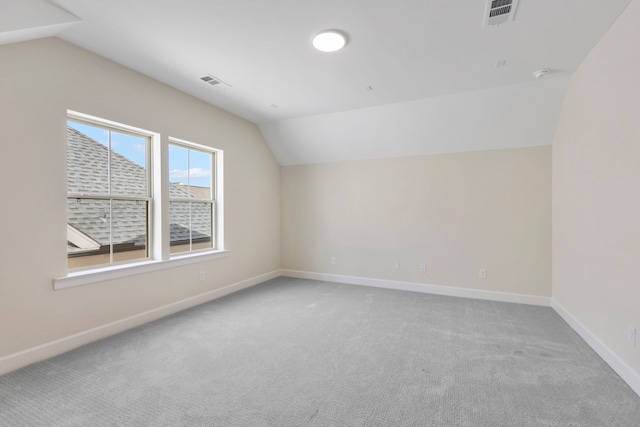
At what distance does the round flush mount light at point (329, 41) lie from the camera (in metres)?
2.40

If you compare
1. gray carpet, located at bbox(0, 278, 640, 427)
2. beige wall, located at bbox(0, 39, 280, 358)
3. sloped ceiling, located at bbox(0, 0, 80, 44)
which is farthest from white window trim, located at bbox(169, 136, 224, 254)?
sloped ceiling, located at bbox(0, 0, 80, 44)

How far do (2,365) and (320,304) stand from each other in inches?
116

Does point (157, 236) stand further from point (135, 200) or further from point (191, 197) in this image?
point (191, 197)

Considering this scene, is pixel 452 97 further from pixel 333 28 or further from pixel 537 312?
pixel 537 312

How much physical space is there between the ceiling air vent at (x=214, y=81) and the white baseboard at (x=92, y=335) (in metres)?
2.66

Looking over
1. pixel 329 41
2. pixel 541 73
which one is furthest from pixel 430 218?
pixel 329 41

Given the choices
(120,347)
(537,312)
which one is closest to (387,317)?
(537,312)

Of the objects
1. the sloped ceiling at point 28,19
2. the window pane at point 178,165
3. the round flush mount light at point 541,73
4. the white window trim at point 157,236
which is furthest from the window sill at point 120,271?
the round flush mount light at point 541,73

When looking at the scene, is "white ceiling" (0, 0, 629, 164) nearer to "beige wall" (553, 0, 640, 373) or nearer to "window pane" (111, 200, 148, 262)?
"beige wall" (553, 0, 640, 373)

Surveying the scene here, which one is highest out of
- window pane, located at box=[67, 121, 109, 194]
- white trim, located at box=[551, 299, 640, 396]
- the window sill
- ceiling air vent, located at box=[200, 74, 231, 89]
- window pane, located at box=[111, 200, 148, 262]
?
ceiling air vent, located at box=[200, 74, 231, 89]

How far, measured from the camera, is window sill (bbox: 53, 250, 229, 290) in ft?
8.55

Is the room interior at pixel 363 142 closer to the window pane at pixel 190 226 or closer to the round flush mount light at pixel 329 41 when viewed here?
the round flush mount light at pixel 329 41

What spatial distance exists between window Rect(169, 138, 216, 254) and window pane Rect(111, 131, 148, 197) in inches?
13.8

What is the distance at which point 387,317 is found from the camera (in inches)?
136
